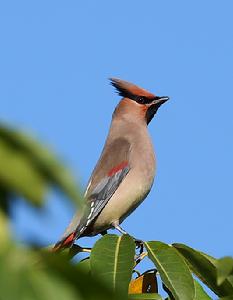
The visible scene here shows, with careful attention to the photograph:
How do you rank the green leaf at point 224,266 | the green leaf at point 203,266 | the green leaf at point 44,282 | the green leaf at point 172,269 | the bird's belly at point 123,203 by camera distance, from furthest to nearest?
the bird's belly at point 123,203 < the green leaf at point 203,266 < the green leaf at point 172,269 < the green leaf at point 224,266 < the green leaf at point 44,282

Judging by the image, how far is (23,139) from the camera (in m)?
0.66

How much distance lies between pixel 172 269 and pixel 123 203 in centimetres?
239

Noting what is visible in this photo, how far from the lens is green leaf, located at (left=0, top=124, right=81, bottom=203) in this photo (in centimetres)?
64

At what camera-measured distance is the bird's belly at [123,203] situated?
16.4 feet

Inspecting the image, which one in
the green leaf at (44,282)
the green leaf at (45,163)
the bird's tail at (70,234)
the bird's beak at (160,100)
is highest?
the bird's beak at (160,100)

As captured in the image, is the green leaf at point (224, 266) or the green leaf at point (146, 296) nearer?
the green leaf at point (224, 266)

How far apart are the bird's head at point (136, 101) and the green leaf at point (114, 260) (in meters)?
3.18

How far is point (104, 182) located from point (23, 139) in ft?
14.5

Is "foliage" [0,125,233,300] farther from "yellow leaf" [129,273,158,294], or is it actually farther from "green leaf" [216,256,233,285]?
"yellow leaf" [129,273,158,294]

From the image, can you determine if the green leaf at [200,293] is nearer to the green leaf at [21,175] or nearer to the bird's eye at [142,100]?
the green leaf at [21,175]

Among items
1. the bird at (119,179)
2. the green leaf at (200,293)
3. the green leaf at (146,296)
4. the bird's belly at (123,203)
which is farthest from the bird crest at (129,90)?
the green leaf at (146,296)

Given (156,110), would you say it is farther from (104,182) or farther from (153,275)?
(153,275)

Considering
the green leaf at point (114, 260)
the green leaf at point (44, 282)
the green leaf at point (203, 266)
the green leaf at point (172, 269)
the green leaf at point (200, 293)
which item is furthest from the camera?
the green leaf at point (203, 266)

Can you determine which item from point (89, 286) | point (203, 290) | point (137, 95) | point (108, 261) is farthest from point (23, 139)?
point (137, 95)
